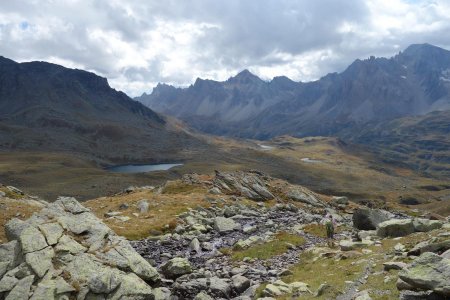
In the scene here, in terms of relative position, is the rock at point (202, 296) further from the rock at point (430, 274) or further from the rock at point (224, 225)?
the rock at point (224, 225)

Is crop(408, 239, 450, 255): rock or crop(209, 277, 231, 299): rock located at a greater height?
crop(408, 239, 450, 255): rock

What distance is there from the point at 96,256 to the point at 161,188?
5521 centimetres

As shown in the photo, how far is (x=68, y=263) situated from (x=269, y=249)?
18282 mm

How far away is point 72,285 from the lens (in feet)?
79.7

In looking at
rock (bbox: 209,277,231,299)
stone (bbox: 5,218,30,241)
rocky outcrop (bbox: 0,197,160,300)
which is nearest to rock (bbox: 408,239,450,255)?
rock (bbox: 209,277,231,299)

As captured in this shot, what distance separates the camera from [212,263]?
3528 centimetres

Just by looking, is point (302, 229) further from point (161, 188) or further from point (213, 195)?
point (161, 188)

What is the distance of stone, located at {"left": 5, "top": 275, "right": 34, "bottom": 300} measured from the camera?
76.9ft

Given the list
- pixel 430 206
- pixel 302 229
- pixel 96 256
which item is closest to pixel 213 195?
A: pixel 302 229

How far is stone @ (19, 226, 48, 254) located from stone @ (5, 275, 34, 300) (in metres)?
2.52

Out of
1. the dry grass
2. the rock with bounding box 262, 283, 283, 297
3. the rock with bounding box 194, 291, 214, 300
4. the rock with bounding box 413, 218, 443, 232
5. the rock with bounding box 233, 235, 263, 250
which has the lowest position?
the dry grass

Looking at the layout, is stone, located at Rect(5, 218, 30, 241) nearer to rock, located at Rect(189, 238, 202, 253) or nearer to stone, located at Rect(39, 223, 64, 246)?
stone, located at Rect(39, 223, 64, 246)

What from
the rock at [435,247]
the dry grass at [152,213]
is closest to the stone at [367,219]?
the dry grass at [152,213]

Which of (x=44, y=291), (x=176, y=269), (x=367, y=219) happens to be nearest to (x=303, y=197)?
(x=367, y=219)
